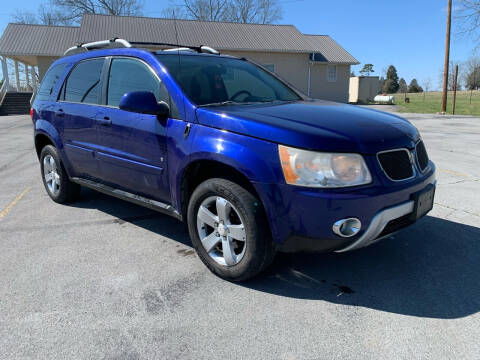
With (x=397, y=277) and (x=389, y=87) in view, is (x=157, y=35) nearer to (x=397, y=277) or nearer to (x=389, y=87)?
(x=397, y=277)

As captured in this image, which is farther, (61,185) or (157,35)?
(157,35)

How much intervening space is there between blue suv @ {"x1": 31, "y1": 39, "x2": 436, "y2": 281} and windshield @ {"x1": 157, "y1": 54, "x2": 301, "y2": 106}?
0.05 ft

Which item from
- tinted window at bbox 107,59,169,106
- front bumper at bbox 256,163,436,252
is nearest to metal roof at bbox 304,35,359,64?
tinted window at bbox 107,59,169,106

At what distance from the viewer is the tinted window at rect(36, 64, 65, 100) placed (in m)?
5.05

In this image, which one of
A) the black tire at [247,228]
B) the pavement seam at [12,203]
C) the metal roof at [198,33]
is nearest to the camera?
the black tire at [247,228]

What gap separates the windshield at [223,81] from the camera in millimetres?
3504

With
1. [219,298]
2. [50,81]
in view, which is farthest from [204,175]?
[50,81]

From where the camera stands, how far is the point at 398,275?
3258 millimetres

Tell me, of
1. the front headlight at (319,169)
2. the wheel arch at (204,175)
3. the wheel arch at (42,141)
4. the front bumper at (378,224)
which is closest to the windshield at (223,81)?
the wheel arch at (204,175)

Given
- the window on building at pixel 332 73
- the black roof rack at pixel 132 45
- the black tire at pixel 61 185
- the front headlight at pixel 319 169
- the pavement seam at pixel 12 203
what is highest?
the window on building at pixel 332 73

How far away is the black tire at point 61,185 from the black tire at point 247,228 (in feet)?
8.61

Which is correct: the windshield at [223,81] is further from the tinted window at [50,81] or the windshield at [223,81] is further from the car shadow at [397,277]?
the tinted window at [50,81]

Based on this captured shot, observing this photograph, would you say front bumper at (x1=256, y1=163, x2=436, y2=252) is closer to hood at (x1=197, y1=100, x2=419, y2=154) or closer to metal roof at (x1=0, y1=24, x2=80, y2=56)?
hood at (x1=197, y1=100, x2=419, y2=154)

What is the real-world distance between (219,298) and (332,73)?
30080 millimetres
